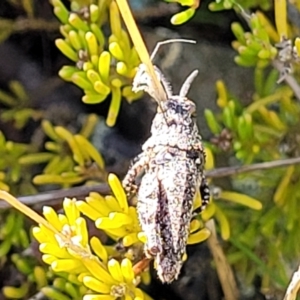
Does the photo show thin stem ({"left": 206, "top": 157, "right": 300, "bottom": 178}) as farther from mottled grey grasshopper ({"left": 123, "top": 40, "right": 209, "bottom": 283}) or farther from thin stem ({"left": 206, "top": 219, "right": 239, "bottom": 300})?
mottled grey grasshopper ({"left": 123, "top": 40, "right": 209, "bottom": 283})

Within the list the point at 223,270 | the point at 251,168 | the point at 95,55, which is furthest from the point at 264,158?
the point at 95,55

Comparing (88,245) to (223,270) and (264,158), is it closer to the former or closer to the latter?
(223,270)

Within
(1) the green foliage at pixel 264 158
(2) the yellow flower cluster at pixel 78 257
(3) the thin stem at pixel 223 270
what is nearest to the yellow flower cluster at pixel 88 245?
(2) the yellow flower cluster at pixel 78 257

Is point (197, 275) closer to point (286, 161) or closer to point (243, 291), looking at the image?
point (243, 291)

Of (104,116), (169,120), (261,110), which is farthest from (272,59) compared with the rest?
(104,116)

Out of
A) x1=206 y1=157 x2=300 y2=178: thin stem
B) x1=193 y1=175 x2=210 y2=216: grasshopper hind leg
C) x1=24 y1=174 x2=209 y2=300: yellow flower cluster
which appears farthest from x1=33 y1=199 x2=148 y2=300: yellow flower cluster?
x1=206 y1=157 x2=300 y2=178: thin stem

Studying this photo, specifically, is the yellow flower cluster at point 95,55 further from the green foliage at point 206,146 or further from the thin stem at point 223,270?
the thin stem at point 223,270

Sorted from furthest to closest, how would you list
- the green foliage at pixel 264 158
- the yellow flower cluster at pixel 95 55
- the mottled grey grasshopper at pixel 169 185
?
1. the green foliage at pixel 264 158
2. the yellow flower cluster at pixel 95 55
3. the mottled grey grasshopper at pixel 169 185
